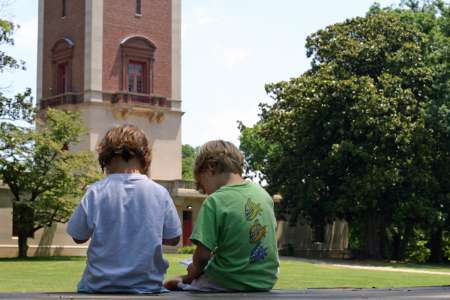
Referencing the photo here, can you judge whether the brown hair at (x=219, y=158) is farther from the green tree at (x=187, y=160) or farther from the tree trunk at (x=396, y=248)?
the green tree at (x=187, y=160)

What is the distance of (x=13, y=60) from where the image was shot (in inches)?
1393

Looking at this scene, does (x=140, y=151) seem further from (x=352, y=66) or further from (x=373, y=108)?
(x=352, y=66)

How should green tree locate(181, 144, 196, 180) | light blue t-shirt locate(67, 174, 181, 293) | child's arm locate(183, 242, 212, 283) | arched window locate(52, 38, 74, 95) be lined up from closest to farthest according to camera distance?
1. light blue t-shirt locate(67, 174, 181, 293)
2. child's arm locate(183, 242, 212, 283)
3. arched window locate(52, 38, 74, 95)
4. green tree locate(181, 144, 196, 180)

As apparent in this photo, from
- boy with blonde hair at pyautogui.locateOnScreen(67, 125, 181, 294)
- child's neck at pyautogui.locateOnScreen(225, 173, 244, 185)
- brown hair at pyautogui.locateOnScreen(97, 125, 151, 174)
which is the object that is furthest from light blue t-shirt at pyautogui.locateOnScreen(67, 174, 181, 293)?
child's neck at pyautogui.locateOnScreen(225, 173, 244, 185)

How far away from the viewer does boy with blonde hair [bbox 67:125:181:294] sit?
16.7ft

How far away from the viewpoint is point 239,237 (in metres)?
5.30

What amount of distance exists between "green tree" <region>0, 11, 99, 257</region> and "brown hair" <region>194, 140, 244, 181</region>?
32.4 metres

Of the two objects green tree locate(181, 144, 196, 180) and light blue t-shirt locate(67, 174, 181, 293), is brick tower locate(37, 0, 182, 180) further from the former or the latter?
light blue t-shirt locate(67, 174, 181, 293)

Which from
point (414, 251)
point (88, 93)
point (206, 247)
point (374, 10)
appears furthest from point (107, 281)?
point (414, 251)

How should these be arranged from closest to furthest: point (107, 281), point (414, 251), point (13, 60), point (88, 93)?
point (107, 281) < point (13, 60) < point (88, 93) < point (414, 251)

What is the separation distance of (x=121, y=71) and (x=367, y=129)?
1570 centimetres

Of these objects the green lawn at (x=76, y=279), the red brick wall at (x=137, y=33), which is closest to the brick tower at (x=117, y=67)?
the red brick wall at (x=137, y=33)

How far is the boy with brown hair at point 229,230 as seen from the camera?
17.2 ft

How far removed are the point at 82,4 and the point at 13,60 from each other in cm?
1379
